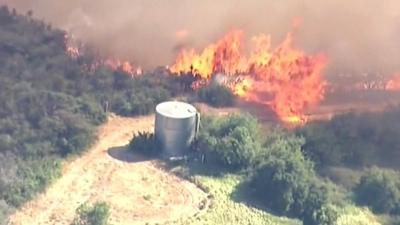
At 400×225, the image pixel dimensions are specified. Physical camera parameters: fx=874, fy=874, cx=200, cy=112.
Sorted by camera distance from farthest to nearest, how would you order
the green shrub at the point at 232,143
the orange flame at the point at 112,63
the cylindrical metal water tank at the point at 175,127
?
the orange flame at the point at 112,63, the cylindrical metal water tank at the point at 175,127, the green shrub at the point at 232,143

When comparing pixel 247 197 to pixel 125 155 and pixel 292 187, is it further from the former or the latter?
pixel 125 155

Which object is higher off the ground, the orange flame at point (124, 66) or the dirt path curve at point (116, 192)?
the orange flame at point (124, 66)

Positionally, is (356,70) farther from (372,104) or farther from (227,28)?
(227,28)

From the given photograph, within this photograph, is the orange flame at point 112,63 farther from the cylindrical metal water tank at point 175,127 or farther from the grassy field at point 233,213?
the grassy field at point 233,213

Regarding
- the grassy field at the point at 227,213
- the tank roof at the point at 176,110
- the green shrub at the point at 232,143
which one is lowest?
the grassy field at the point at 227,213

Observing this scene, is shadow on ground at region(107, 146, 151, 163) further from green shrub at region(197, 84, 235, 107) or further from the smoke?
the smoke

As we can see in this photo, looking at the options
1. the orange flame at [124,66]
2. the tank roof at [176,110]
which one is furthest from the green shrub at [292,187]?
the orange flame at [124,66]
